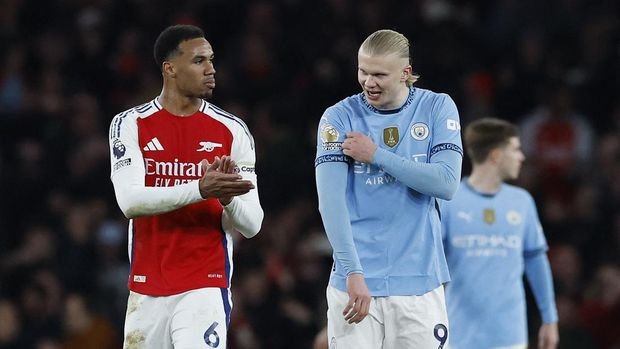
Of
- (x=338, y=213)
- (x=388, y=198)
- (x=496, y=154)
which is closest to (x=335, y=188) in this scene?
(x=338, y=213)

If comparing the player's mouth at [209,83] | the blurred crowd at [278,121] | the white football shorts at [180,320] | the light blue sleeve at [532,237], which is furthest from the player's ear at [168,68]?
the blurred crowd at [278,121]

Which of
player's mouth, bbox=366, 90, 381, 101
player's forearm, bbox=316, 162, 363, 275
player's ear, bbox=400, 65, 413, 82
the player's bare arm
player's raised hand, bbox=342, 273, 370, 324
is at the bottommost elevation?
the player's bare arm

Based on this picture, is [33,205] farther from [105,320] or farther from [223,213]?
[223,213]

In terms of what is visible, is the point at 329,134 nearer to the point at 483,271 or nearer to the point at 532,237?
the point at 483,271

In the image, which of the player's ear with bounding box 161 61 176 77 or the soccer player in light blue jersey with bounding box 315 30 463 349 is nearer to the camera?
the soccer player in light blue jersey with bounding box 315 30 463 349

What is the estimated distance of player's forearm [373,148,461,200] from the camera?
19.1ft

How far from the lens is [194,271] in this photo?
20.6ft

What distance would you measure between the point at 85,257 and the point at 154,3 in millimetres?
3822

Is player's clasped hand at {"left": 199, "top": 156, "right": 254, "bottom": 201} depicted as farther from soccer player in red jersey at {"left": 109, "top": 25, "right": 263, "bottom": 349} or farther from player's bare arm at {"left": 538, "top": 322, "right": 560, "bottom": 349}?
player's bare arm at {"left": 538, "top": 322, "right": 560, "bottom": 349}

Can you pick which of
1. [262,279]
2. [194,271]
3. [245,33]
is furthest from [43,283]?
[194,271]

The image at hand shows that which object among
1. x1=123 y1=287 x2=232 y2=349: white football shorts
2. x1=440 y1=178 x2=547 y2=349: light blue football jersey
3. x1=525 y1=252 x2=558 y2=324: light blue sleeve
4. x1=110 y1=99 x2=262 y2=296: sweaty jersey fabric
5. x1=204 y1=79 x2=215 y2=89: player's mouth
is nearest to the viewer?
x1=123 y1=287 x2=232 y2=349: white football shorts

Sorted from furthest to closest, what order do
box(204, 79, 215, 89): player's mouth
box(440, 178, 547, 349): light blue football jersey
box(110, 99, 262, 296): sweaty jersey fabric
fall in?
box(440, 178, 547, 349): light blue football jersey
box(204, 79, 215, 89): player's mouth
box(110, 99, 262, 296): sweaty jersey fabric

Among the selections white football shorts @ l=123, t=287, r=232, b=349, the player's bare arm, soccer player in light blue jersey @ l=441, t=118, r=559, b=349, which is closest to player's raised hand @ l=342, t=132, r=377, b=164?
white football shorts @ l=123, t=287, r=232, b=349

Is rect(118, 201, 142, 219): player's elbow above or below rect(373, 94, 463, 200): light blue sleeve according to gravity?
below
